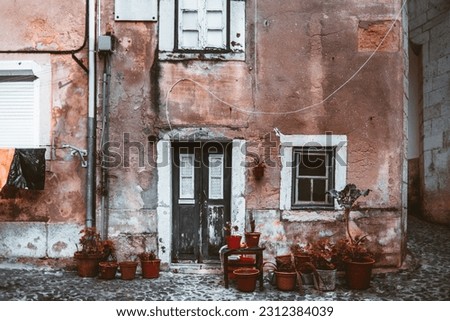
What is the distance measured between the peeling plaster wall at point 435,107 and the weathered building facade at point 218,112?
8.27ft

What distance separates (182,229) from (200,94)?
231 cm

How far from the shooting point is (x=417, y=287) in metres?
6.43

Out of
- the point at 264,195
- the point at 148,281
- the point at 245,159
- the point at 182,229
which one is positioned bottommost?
the point at 148,281

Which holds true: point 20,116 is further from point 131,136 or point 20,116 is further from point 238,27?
point 238,27

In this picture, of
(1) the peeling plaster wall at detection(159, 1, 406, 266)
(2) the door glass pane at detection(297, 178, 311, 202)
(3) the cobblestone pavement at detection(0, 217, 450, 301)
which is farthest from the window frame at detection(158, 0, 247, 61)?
(3) the cobblestone pavement at detection(0, 217, 450, 301)

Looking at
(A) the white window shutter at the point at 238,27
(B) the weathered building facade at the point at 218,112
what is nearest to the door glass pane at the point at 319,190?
(B) the weathered building facade at the point at 218,112

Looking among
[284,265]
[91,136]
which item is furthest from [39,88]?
[284,265]

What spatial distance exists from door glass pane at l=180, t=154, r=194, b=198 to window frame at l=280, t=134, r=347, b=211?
5.03ft

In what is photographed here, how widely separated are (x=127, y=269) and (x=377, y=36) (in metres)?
5.50

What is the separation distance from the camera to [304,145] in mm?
7449

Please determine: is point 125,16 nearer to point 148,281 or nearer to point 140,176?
point 140,176

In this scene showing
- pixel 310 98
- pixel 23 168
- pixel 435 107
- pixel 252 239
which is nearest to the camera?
pixel 252 239

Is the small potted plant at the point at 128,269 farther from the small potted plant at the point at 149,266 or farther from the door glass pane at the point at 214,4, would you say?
the door glass pane at the point at 214,4

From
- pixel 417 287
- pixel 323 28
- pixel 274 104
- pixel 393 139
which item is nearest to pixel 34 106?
pixel 274 104
